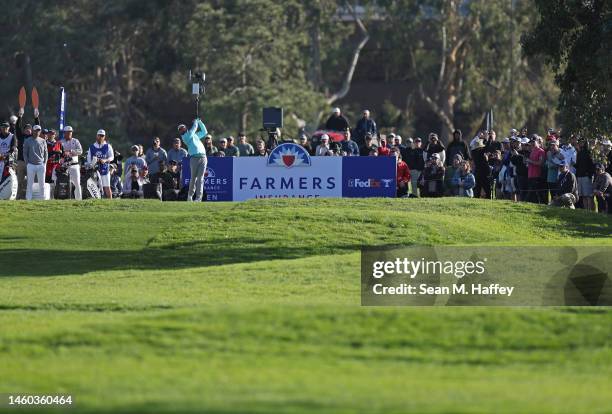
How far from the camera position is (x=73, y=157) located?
3038 centimetres

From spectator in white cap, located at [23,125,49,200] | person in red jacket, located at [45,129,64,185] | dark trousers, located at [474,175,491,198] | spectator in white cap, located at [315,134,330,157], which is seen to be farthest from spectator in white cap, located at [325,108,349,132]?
spectator in white cap, located at [23,125,49,200]

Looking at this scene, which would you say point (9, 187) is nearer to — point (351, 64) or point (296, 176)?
point (296, 176)

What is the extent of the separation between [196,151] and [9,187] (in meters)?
5.22

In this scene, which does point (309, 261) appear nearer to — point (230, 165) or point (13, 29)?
point (230, 165)

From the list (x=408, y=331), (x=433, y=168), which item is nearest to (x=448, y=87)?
(x=433, y=168)

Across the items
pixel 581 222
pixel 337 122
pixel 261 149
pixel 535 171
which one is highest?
pixel 337 122

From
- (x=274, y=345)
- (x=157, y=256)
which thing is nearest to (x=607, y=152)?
(x=157, y=256)

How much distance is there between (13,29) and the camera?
6738cm

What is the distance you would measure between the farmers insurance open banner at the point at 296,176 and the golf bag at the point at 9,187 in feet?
13.1

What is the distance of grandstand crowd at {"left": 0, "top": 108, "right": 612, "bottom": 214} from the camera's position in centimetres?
3030

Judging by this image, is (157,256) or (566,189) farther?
(566,189)

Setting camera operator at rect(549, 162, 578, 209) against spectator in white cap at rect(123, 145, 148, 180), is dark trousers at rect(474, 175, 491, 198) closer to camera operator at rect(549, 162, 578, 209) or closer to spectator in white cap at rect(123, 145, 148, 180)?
camera operator at rect(549, 162, 578, 209)

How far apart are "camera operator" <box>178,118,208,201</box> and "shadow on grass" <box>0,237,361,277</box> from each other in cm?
399

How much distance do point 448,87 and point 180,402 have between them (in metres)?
62.8
